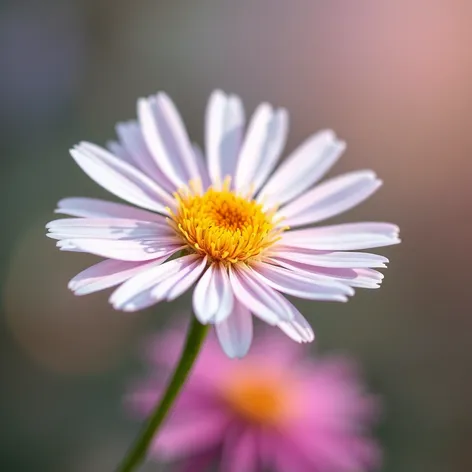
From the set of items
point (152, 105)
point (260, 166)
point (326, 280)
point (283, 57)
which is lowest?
point (326, 280)

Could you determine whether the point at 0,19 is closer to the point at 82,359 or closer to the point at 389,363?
the point at 82,359

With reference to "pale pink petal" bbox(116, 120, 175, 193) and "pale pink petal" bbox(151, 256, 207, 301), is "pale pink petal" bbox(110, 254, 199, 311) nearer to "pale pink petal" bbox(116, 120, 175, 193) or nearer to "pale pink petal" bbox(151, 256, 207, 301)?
"pale pink petal" bbox(151, 256, 207, 301)

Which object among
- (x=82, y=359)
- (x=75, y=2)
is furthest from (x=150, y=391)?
(x=75, y=2)

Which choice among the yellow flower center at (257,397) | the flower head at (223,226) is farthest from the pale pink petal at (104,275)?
the yellow flower center at (257,397)

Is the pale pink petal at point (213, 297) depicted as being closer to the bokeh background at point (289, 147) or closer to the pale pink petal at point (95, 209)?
the pale pink petal at point (95, 209)

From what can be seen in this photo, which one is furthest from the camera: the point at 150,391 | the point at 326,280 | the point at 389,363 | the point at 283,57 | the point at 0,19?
the point at 283,57

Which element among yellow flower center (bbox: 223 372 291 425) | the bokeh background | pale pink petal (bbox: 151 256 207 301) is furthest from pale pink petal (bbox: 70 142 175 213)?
the bokeh background

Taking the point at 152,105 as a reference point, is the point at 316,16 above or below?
above
